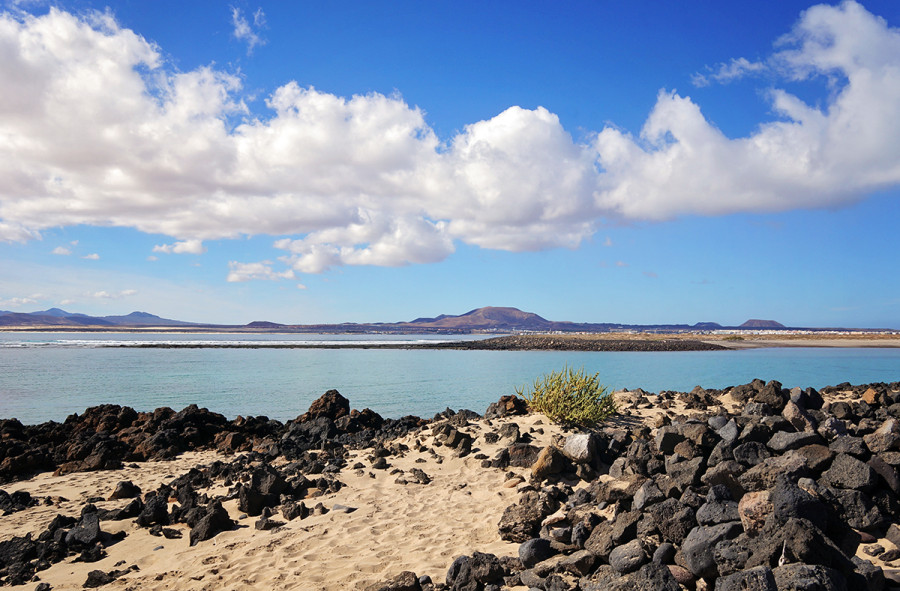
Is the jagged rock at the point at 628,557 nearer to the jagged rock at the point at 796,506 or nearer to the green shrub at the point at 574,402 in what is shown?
the jagged rock at the point at 796,506

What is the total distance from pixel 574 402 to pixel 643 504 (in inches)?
304

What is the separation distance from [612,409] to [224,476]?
9.42 m

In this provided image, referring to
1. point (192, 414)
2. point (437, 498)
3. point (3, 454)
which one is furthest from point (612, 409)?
point (3, 454)

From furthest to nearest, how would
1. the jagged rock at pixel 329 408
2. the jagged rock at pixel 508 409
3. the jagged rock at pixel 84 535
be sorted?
the jagged rock at pixel 329 408 → the jagged rock at pixel 508 409 → the jagged rock at pixel 84 535

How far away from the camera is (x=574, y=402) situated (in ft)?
45.2

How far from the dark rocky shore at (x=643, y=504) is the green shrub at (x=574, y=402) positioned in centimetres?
78

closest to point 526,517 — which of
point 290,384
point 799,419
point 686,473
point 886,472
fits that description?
point 686,473

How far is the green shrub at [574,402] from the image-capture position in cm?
1348

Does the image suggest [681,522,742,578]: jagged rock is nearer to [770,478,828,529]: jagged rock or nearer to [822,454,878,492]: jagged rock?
[770,478,828,529]: jagged rock

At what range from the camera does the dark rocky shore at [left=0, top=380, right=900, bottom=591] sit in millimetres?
4578

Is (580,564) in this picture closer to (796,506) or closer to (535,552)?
(535,552)

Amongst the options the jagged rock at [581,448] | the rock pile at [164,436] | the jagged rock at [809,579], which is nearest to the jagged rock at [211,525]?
the rock pile at [164,436]

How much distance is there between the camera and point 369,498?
9117 mm

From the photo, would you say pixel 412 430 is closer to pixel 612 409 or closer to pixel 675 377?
pixel 612 409
